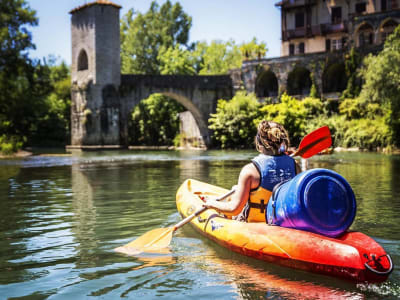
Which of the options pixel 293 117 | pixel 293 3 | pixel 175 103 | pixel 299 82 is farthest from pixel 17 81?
pixel 293 3

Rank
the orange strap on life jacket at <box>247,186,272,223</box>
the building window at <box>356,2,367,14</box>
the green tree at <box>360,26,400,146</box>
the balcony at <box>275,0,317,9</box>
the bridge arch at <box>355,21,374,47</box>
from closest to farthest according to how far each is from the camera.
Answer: the orange strap on life jacket at <box>247,186,272,223</box> → the green tree at <box>360,26,400,146</box> → the bridge arch at <box>355,21,374,47</box> → the building window at <box>356,2,367,14</box> → the balcony at <box>275,0,317,9</box>

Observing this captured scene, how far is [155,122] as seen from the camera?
125 ft

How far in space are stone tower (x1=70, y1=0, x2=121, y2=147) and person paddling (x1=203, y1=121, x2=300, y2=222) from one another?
2750 centimetres

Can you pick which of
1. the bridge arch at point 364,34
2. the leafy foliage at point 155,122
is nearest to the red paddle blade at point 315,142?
the bridge arch at point 364,34

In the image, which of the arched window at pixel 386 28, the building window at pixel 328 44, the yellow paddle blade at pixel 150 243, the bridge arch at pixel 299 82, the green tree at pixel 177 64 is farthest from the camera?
the green tree at pixel 177 64

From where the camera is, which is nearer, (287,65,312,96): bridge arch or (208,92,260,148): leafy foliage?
(208,92,260,148): leafy foliage

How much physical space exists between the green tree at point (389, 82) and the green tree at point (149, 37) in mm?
29594

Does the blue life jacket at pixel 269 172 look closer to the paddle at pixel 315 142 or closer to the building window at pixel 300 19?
the paddle at pixel 315 142

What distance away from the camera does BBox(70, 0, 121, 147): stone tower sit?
30.5 m

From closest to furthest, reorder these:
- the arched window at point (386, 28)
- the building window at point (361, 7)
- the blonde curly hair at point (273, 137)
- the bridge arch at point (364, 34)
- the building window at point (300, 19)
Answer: the blonde curly hair at point (273, 137) → the arched window at point (386, 28) → the bridge arch at point (364, 34) → the building window at point (361, 7) → the building window at point (300, 19)

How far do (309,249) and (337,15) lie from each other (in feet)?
109

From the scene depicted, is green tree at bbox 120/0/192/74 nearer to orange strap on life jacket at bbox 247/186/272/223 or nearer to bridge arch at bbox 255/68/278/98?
bridge arch at bbox 255/68/278/98

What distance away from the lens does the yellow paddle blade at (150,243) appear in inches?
175

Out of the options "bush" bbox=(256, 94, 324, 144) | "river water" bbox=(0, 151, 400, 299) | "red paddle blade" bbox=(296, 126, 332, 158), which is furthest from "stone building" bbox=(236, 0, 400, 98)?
"red paddle blade" bbox=(296, 126, 332, 158)
